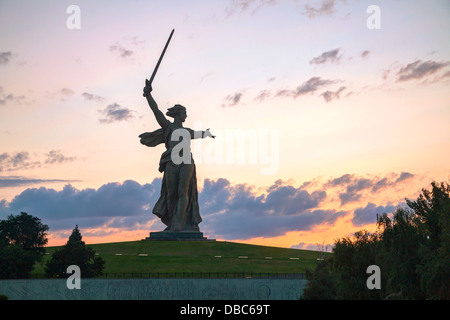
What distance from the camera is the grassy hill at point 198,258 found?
51281 mm

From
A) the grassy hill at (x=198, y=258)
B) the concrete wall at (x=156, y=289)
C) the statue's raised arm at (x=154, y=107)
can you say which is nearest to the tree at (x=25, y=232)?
the grassy hill at (x=198, y=258)

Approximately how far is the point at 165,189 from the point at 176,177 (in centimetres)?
157

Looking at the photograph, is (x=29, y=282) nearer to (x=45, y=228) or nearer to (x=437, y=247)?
(x=45, y=228)

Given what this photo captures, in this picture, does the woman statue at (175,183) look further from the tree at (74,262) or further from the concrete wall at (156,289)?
the concrete wall at (156,289)

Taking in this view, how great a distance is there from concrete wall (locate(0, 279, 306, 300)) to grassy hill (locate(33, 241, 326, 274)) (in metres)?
4.40

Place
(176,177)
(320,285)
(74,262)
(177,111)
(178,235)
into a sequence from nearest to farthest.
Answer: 1. (320,285)
2. (74,262)
3. (178,235)
4. (177,111)
5. (176,177)

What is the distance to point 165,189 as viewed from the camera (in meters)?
60.2

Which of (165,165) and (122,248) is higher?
(165,165)

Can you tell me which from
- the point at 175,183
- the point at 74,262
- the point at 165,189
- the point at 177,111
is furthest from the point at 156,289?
the point at 177,111

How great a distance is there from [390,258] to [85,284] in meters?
19.2

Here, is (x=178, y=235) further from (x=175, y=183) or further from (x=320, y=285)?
(x=320, y=285)
